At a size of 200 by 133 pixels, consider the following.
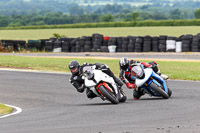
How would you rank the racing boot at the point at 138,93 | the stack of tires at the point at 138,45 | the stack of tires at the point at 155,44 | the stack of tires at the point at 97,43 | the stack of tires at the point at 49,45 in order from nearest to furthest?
the racing boot at the point at 138,93 < the stack of tires at the point at 155,44 < the stack of tires at the point at 138,45 < the stack of tires at the point at 97,43 < the stack of tires at the point at 49,45

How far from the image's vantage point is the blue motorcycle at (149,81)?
1124 centimetres

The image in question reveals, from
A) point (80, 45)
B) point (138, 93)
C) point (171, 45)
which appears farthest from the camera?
point (80, 45)

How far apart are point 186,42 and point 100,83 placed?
21244 mm

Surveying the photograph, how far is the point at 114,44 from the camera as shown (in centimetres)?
3462

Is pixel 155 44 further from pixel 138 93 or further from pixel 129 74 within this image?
pixel 129 74

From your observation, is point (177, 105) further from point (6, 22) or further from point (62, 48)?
point (6, 22)

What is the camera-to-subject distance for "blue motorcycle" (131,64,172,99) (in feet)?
36.9

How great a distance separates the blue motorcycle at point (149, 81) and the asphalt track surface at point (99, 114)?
0.89 ft

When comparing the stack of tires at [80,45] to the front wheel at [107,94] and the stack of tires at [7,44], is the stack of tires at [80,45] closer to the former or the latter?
the stack of tires at [7,44]

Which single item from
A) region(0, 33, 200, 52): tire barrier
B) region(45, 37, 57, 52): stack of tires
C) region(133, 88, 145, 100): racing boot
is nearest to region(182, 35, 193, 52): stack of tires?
region(0, 33, 200, 52): tire barrier

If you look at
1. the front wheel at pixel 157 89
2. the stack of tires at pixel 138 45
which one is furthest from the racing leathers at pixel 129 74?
the stack of tires at pixel 138 45

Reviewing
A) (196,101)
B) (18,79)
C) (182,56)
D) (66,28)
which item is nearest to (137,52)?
(182,56)

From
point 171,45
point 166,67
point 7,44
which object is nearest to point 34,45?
point 7,44

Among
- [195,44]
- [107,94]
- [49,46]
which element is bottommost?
[49,46]
